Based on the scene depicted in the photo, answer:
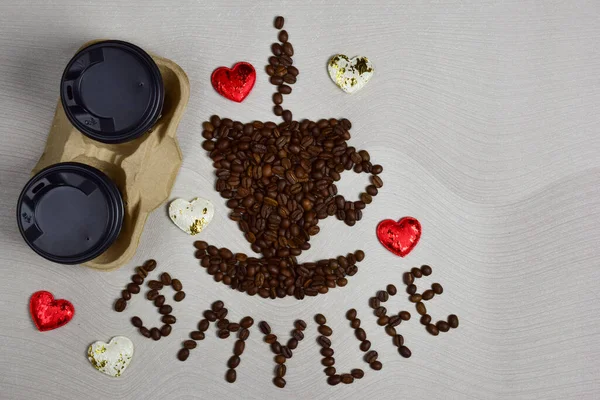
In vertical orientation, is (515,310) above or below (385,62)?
below

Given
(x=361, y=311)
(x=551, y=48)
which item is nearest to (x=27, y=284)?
(x=361, y=311)

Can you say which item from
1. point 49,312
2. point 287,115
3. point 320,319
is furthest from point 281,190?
point 49,312

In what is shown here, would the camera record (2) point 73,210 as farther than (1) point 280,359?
No

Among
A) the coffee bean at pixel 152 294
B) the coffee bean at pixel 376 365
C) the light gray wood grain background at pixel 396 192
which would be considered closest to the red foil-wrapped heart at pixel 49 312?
the light gray wood grain background at pixel 396 192

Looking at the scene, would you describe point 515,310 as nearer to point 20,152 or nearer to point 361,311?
point 361,311

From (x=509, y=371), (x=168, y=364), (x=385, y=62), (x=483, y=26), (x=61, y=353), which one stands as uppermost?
(x=483, y=26)

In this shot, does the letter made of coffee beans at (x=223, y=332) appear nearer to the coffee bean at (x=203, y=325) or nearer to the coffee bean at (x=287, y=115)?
the coffee bean at (x=203, y=325)

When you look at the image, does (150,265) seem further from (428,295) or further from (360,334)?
(428,295)
